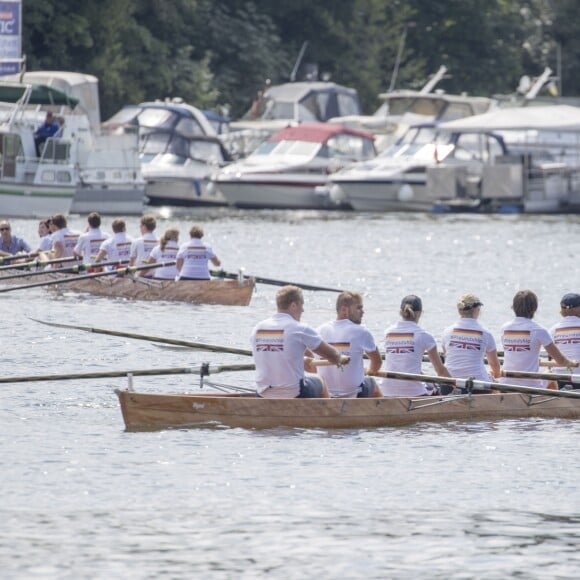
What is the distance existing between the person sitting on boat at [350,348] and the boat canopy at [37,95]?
34603 mm

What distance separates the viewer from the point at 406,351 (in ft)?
66.9

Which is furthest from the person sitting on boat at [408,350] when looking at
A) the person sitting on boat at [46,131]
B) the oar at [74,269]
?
the person sitting on boat at [46,131]

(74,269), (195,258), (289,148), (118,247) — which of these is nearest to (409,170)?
(289,148)

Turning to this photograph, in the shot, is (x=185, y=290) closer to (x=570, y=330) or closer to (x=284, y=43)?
(x=570, y=330)

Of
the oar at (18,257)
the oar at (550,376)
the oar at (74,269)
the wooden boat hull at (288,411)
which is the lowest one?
the wooden boat hull at (288,411)

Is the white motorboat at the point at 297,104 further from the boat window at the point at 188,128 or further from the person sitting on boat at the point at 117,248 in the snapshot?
the person sitting on boat at the point at 117,248

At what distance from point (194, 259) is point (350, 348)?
41.6 feet

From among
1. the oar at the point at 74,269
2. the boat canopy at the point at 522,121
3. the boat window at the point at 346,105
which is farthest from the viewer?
the boat window at the point at 346,105

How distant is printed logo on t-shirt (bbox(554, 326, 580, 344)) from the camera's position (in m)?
21.1

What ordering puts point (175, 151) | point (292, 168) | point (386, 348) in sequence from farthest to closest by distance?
1. point (175, 151)
2. point (292, 168)
3. point (386, 348)

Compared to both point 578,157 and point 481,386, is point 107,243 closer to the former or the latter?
point 481,386

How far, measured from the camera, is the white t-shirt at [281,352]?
757 inches

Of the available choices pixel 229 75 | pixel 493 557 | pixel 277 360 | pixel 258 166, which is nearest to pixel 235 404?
pixel 277 360

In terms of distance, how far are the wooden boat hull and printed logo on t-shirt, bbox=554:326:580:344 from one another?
1.15m
